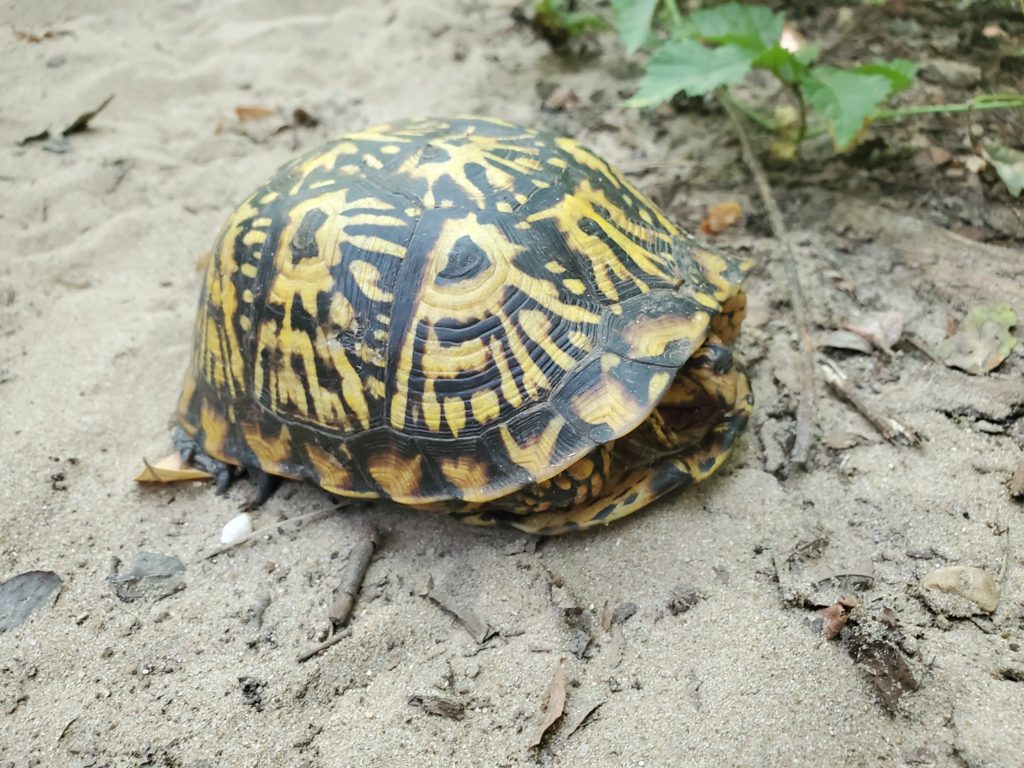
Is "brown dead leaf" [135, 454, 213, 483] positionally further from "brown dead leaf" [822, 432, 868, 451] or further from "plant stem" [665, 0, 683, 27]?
"plant stem" [665, 0, 683, 27]

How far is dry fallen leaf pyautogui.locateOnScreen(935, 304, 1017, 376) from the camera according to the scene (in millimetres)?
2635

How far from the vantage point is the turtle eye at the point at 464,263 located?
2188 millimetres

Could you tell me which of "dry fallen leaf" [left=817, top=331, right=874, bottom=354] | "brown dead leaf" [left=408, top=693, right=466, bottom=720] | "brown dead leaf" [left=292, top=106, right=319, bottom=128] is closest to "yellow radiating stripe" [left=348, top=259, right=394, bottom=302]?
"brown dead leaf" [left=408, top=693, right=466, bottom=720]

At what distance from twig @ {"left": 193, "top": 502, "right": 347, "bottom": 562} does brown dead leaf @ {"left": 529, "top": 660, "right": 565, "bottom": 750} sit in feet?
3.39

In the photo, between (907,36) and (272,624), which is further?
(907,36)

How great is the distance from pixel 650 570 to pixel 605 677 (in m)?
0.37

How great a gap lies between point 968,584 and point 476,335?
156 cm

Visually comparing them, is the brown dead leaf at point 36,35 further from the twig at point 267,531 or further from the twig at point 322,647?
the twig at point 322,647

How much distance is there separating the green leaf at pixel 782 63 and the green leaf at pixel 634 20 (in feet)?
1.83

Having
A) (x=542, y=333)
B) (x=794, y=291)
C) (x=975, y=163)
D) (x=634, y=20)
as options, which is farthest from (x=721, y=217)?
(x=542, y=333)

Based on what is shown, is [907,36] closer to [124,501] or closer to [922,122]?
[922,122]

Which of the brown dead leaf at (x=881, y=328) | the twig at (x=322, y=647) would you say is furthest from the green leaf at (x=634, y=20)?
the twig at (x=322, y=647)

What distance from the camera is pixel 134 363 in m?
3.18

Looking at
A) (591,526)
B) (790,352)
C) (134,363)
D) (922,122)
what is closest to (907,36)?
A: (922,122)
